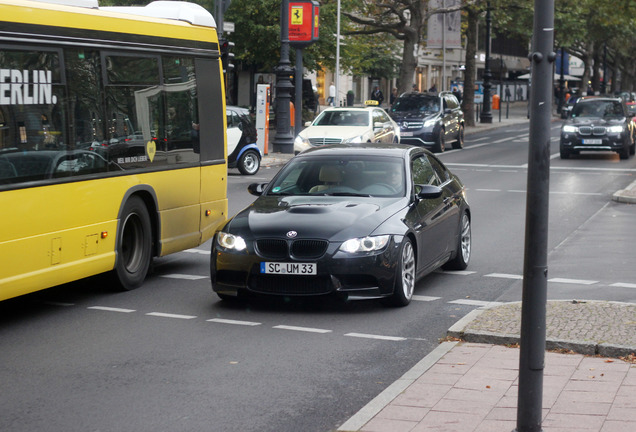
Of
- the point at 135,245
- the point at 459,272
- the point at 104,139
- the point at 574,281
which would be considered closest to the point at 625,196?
the point at 459,272

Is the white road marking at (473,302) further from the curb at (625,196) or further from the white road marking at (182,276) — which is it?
the curb at (625,196)

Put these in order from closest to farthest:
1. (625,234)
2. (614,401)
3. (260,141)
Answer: (614,401)
(625,234)
(260,141)

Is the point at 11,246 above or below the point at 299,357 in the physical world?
above

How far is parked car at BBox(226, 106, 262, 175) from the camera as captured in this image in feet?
82.0

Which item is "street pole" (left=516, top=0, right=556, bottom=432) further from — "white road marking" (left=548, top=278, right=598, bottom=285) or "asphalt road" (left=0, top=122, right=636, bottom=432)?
"white road marking" (left=548, top=278, right=598, bottom=285)

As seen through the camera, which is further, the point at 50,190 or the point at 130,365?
the point at 50,190

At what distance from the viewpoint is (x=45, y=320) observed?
929 cm

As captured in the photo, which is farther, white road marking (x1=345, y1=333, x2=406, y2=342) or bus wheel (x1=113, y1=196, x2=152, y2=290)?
bus wheel (x1=113, y1=196, x2=152, y2=290)

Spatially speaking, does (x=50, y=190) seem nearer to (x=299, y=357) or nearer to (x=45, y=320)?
(x=45, y=320)

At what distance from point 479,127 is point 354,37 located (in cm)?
760

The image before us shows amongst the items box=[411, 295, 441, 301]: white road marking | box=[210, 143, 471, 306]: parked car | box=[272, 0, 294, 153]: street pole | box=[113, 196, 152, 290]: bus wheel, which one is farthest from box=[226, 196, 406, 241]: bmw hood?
box=[272, 0, 294, 153]: street pole

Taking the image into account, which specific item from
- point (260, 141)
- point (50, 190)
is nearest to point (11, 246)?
point (50, 190)

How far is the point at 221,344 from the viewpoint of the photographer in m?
8.27

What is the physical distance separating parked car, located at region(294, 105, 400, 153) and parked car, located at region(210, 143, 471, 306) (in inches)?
636
